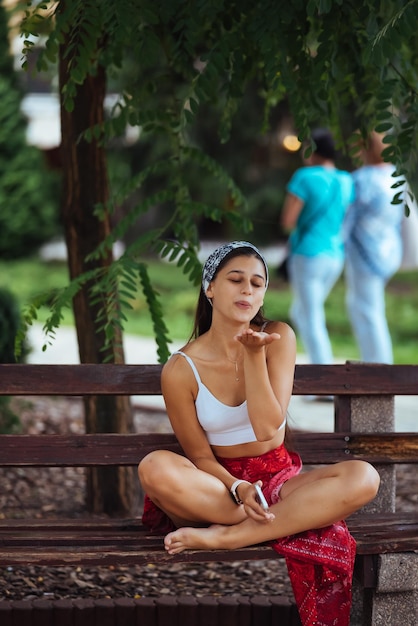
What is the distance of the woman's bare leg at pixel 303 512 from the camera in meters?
3.40

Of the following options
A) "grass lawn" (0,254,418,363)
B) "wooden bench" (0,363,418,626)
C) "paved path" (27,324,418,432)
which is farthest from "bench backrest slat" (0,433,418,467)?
"grass lawn" (0,254,418,363)

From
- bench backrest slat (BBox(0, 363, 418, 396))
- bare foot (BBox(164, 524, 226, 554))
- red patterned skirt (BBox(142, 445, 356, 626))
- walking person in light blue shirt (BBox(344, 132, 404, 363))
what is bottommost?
red patterned skirt (BBox(142, 445, 356, 626))

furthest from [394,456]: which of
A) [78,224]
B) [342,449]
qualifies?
[78,224]

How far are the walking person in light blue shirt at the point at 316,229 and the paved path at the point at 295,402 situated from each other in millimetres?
405

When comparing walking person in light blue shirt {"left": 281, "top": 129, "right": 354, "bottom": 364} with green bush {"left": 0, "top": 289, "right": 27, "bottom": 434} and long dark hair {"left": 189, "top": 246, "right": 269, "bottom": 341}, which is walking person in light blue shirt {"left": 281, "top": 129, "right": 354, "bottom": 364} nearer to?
green bush {"left": 0, "top": 289, "right": 27, "bottom": 434}

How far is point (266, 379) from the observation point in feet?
11.4

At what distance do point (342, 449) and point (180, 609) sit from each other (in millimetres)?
874

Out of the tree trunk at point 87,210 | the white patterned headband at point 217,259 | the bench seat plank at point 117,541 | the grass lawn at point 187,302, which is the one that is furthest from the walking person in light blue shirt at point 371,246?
the bench seat plank at point 117,541

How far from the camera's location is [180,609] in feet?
12.6

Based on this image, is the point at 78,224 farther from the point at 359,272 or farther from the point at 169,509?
the point at 359,272

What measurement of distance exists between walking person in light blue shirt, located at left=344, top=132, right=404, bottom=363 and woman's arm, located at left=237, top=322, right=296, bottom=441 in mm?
4198

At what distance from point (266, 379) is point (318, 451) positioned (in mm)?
772

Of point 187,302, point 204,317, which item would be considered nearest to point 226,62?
point 204,317

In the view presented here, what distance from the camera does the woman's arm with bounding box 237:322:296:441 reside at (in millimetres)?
3400
